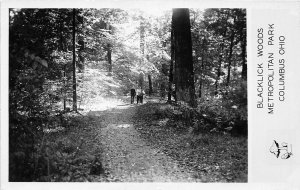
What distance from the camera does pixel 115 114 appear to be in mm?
13016

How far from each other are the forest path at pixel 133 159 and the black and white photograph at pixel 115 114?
0.03 metres

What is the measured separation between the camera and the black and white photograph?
660 cm

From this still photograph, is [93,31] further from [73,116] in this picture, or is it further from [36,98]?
[36,98]

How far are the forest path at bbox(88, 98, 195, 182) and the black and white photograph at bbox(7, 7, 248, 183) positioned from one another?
0.09 ft

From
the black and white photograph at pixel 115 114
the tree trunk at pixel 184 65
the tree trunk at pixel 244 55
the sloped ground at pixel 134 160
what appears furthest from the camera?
the tree trunk at pixel 184 65

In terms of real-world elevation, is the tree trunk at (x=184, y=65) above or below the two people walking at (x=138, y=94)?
above

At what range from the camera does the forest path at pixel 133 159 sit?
22.2 ft

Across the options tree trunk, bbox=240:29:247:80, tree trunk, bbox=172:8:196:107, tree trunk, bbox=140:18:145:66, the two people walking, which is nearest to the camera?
tree trunk, bbox=240:29:247:80
